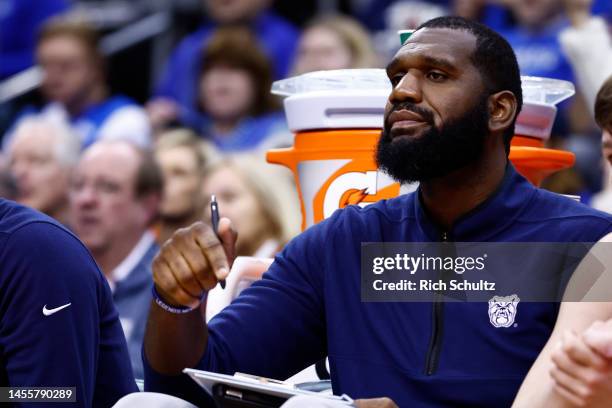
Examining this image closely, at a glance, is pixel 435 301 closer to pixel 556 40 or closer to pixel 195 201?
pixel 195 201

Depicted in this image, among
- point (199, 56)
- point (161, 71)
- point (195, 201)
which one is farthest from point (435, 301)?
point (161, 71)

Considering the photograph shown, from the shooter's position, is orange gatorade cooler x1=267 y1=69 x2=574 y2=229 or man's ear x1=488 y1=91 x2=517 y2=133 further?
orange gatorade cooler x1=267 y1=69 x2=574 y2=229

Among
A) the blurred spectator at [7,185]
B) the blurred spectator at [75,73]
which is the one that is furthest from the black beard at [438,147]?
the blurred spectator at [75,73]

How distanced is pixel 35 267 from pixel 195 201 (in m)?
2.80

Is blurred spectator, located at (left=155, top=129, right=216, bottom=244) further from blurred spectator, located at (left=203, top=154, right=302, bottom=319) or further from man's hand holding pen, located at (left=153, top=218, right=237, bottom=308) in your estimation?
man's hand holding pen, located at (left=153, top=218, right=237, bottom=308)

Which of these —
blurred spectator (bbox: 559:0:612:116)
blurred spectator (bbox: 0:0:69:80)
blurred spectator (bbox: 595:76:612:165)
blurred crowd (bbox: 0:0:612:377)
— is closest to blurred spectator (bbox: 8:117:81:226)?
blurred crowd (bbox: 0:0:612:377)

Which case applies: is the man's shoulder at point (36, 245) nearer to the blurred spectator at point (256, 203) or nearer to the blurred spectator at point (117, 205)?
the blurred spectator at point (256, 203)

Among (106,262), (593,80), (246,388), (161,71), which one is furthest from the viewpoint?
(161,71)

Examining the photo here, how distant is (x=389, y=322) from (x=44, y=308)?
2.47 ft

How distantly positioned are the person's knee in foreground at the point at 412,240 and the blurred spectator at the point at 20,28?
5.19 meters

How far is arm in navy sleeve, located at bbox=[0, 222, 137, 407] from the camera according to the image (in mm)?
2842

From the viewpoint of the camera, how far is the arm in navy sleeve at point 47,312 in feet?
9.32

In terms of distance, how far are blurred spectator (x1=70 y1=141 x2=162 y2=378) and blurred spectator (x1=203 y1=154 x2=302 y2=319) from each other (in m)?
0.25

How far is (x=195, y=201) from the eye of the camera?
564 centimetres
